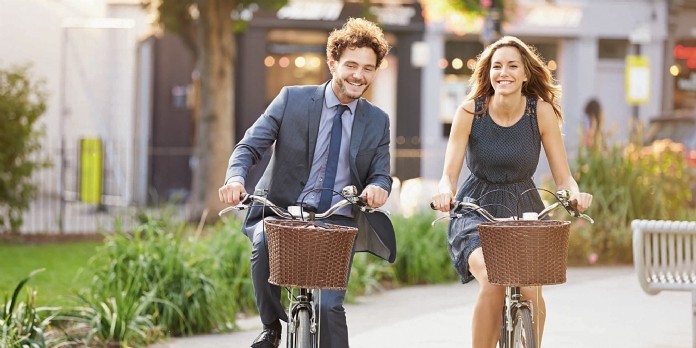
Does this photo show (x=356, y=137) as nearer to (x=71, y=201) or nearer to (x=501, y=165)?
(x=501, y=165)

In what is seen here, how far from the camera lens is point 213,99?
57.5 ft

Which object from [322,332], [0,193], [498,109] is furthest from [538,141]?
[0,193]

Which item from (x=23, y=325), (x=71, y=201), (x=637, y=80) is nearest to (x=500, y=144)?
(x=23, y=325)

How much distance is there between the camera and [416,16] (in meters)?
27.1

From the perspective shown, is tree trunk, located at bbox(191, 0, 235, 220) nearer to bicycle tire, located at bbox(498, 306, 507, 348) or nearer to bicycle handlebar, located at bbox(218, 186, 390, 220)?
bicycle tire, located at bbox(498, 306, 507, 348)

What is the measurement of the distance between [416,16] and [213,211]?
1119 centimetres

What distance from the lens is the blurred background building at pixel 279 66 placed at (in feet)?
79.6

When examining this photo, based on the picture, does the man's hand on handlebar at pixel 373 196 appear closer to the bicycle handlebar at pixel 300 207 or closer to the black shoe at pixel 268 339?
the bicycle handlebar at pixel 300 207

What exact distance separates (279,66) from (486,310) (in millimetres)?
20536

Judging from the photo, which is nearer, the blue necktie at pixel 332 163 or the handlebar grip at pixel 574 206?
the handlebar grip at pixel 574 206

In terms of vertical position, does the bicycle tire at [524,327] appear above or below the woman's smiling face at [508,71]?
below

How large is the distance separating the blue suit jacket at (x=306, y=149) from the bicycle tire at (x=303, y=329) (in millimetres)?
553

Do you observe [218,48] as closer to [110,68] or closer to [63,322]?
[110,68]

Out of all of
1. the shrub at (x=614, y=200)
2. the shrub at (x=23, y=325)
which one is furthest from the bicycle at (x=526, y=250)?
the shrub at (x=614, y=200)
